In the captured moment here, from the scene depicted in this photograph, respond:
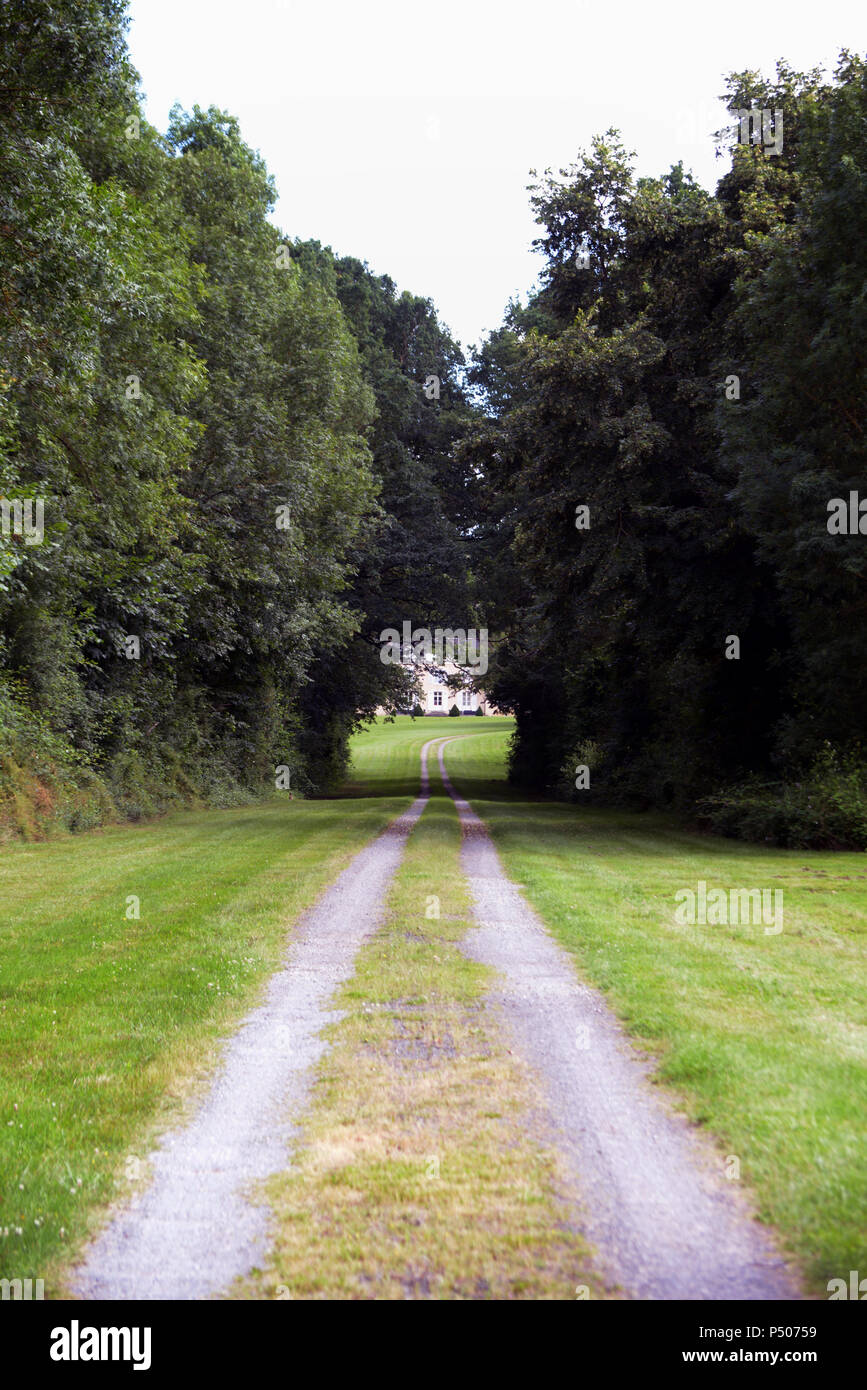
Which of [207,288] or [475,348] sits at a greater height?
[475,348]

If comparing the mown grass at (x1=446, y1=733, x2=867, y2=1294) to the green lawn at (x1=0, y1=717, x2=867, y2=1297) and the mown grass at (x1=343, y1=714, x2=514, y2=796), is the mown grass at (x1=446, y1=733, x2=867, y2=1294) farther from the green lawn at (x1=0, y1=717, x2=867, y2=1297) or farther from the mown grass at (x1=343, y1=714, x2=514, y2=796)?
the mown grass at (x1=343, y1=714, x2=514, y2=796)

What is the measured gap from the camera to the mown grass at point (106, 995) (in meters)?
4.77

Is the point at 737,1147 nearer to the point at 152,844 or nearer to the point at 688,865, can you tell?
the point at 688,865

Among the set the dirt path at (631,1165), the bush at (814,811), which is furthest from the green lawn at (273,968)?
the bush at (814,811)

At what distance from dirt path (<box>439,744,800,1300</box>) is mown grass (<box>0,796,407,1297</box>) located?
217 cm

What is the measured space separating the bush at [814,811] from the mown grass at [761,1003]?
1.10 meters

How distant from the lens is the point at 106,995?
7938 mm

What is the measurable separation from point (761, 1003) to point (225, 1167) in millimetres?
4211

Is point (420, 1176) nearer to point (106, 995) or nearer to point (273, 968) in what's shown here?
point (106, 995)

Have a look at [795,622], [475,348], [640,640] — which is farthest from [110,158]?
[475,348]

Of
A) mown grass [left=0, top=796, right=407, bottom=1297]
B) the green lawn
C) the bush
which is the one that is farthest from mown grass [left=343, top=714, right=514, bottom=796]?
mown grass [left=0, top=796, right=407, bottom=1297]

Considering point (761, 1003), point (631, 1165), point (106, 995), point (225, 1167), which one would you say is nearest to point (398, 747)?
point (106, 995)
